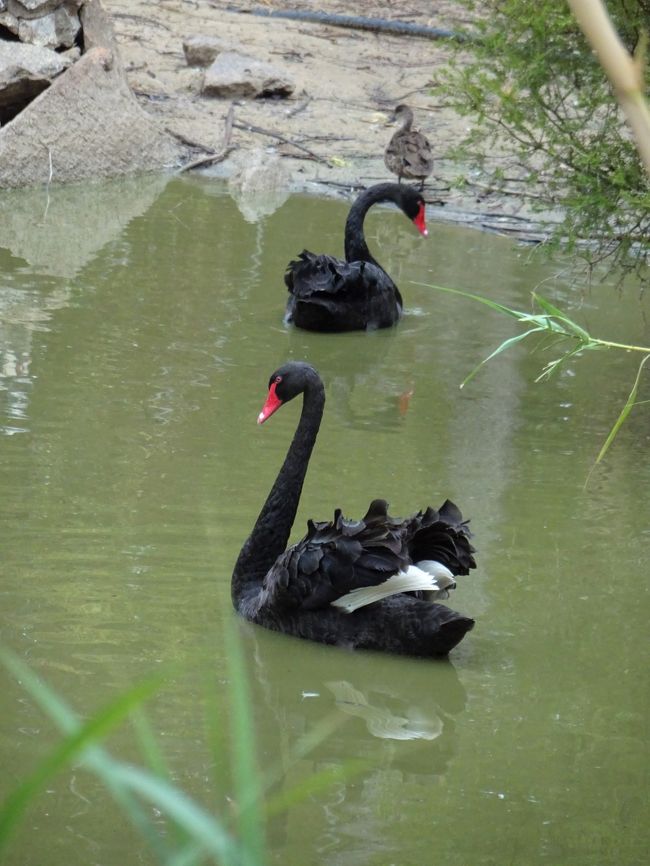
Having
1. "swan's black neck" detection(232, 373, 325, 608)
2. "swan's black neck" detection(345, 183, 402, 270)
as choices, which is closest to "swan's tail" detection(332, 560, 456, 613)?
"swan's black neck" detection(232, 373, 325, 608)

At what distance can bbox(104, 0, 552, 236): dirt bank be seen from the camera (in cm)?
1184

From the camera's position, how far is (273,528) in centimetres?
463

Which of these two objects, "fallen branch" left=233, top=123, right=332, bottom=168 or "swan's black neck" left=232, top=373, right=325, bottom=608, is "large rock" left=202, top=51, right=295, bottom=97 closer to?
"fallen branch" left=233, top=123, right=332, bottom=168

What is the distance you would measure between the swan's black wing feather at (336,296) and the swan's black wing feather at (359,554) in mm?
3732

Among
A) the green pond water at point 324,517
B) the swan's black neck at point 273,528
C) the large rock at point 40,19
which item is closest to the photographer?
the green pond water at point 324,517

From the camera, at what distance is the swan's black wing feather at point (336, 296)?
315 inches

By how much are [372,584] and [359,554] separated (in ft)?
0.34

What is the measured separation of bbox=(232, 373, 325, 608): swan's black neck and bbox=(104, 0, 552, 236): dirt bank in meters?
6.34

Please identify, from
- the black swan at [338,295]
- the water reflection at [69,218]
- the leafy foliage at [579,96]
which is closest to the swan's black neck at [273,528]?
the leafy foliage at [579,96]

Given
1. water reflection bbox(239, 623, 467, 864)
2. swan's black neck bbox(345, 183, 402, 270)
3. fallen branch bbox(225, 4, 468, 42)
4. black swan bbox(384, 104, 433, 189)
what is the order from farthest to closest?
fallen branch bbox(225, 4, 468, 42)
black swan bbox(384, 104, 433, 189)
swan's black neck bbox(345, 183, 402, 270)
water reflection bbox(239, 623, 467, 864)

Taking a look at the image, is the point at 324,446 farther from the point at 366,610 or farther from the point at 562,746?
the point at 562,746

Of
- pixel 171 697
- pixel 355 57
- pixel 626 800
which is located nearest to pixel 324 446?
pixel 171 697

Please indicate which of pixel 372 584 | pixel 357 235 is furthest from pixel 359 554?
pixel 357 235

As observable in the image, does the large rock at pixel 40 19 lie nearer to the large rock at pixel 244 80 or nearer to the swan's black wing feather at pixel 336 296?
the large rock at pixel 244 80
